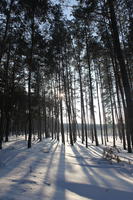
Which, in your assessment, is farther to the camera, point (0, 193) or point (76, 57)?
point (76, 57)

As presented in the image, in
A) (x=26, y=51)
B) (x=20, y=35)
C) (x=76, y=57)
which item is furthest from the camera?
(x=76, y=57)

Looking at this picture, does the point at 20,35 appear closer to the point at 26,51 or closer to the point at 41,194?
the point at 26,51

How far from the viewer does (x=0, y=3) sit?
32.7 feet

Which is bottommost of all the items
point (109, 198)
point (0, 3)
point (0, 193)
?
point (109, 198)

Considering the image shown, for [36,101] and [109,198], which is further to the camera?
[36,101]

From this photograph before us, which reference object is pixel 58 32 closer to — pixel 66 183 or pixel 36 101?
pixel 36 101

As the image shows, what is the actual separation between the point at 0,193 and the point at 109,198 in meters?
1.88

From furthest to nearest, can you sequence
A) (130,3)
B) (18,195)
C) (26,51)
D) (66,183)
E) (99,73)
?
1. (99,73)
2. (26,51)
3. (130,3)
4. (66,183)
5. (18,195)

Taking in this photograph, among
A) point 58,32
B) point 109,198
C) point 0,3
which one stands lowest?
point 109,198

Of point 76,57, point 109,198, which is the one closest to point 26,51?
point 76,57

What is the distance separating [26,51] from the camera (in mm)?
13078

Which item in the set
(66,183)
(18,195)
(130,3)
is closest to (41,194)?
(18,195)

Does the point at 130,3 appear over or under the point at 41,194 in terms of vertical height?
over

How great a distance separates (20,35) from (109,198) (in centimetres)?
1121
